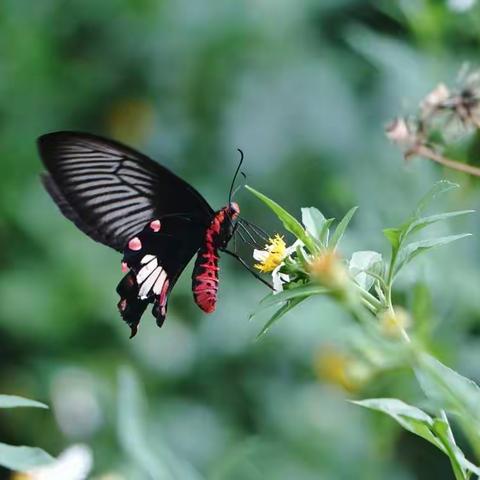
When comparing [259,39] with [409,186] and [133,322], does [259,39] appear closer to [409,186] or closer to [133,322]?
[409,186]

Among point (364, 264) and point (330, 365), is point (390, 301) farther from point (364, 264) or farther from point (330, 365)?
point (330, 365)

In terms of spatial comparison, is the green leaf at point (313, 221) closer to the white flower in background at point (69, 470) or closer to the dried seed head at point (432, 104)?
the dried seed head at point (432, 104)

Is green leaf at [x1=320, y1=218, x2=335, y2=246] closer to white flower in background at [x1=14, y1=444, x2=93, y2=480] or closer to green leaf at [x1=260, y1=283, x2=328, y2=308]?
green leaf at [x1=260, y1=283, x2=328, y2=308]

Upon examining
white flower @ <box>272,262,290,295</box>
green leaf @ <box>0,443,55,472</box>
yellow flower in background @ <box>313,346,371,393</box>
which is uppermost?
white flower @ <box>272,262,290,295</box>

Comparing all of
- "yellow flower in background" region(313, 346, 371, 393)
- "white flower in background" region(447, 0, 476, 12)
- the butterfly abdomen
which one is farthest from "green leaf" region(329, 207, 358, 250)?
"yellow flower in background" region(313, 346, 371, 393)

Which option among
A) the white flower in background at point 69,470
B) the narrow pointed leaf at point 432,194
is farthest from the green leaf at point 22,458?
the narrow pointed leaf at point 432,194

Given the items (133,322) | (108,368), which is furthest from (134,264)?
(108,368)

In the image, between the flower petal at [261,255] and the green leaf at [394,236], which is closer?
the green leaf at [394,236]

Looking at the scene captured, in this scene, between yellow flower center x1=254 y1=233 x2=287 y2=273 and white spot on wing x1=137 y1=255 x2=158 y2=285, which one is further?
white spot on wing x1=137 y1=255 x2=158 y2=285
